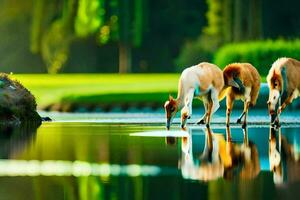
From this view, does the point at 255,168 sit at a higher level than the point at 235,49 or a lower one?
lower

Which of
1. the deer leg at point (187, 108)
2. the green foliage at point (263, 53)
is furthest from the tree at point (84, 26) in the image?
the deer leg at point (187, 108)

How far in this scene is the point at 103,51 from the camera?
6119cm

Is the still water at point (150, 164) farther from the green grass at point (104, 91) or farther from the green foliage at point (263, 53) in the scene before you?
the green foliage at point (263, 53)

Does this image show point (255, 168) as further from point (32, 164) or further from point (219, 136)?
point (219, 136)

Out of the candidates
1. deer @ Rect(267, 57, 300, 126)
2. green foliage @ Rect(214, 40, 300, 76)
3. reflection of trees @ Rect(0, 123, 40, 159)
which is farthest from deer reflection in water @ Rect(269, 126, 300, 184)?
green foliage @ Rect(214, 40, 300, 76)

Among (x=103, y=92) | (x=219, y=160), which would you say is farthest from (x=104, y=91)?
(x=219, y=160)

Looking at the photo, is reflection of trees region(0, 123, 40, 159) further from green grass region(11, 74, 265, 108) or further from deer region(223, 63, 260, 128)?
green grass region(11, 74, 265, 108)

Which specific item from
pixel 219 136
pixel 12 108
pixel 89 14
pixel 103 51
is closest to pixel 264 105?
pixel 12 108

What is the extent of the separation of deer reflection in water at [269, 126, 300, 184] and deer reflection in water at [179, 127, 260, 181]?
0.74ft

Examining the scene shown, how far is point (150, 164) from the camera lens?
52.4 ft

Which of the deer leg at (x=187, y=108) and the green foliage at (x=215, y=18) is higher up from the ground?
the green foliage at (x=215, y=18)

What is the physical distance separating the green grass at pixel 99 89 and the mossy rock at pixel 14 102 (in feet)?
28.5

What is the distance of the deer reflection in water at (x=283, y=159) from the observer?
46.7ft

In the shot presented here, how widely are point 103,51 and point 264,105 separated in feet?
94.2
